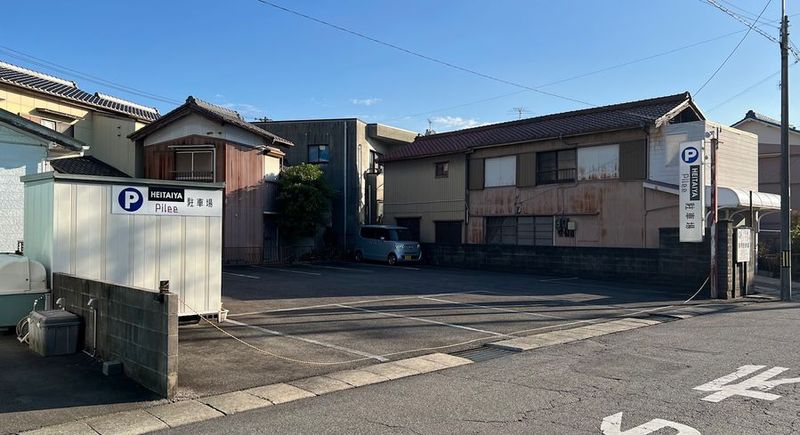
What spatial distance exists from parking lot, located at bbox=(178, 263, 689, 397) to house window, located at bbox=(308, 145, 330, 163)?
11.5 metres

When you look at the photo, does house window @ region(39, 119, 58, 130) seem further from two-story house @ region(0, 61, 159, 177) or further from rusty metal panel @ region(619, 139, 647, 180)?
rusty metal panel @ region(619, 139, 647, 180)

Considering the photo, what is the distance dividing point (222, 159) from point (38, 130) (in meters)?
11.8

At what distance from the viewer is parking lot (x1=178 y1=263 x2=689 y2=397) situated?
24.6 ft

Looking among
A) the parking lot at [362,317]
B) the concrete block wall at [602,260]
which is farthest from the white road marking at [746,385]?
the concrete block wall at [602,260]

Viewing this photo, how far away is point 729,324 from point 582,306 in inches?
131

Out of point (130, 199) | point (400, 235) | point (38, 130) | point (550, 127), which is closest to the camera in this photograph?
point (130, 199)

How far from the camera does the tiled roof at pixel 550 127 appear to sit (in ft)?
68.3

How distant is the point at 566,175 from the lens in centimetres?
2289

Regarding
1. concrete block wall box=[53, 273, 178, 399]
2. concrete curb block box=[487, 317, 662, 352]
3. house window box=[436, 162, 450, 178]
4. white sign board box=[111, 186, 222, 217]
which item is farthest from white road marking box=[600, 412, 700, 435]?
Answer: house window box=[436, 162, 450, 178]

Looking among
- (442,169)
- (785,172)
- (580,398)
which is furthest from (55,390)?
(442,169)

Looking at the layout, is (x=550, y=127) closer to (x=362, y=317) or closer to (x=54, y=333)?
(x=362, y=317)

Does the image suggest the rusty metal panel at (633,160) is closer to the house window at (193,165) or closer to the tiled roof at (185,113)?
the tiled roof at (185,113)

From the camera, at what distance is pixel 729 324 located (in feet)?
35.8

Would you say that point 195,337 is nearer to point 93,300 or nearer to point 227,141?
point 93,300
